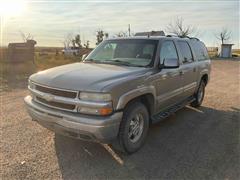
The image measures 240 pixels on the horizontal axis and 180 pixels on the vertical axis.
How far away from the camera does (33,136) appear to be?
4.64 m

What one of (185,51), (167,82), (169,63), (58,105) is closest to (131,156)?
(58,105)

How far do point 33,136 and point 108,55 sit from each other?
2.11 metres

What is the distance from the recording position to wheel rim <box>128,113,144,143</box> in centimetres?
408

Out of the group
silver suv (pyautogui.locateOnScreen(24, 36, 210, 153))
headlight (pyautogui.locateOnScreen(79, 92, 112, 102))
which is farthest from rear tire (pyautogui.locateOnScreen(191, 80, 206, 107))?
headlight (pyautogui.locateOnScreen(79, 92, 112, 102))

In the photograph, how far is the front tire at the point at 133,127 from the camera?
3.80m

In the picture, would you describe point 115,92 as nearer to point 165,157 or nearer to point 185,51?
point 165,157

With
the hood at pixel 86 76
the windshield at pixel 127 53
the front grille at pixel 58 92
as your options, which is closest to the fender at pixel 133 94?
the hood at pixel 86 76

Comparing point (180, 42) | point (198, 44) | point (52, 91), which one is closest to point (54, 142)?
point (52, 91)

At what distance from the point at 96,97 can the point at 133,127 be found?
1024mm

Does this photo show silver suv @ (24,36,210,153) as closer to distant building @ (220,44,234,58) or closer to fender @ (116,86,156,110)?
fender @ (116,86,156,110)

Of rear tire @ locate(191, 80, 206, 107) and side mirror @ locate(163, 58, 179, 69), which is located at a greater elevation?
side mirror @ locate(163, 58, 179, 69)

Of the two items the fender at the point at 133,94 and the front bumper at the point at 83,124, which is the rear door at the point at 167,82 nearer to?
Result: the fender at the point at 133,94

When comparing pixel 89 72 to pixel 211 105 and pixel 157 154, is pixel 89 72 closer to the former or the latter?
pixel 157 154

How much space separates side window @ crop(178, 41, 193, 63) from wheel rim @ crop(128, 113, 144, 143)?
2.20 m
